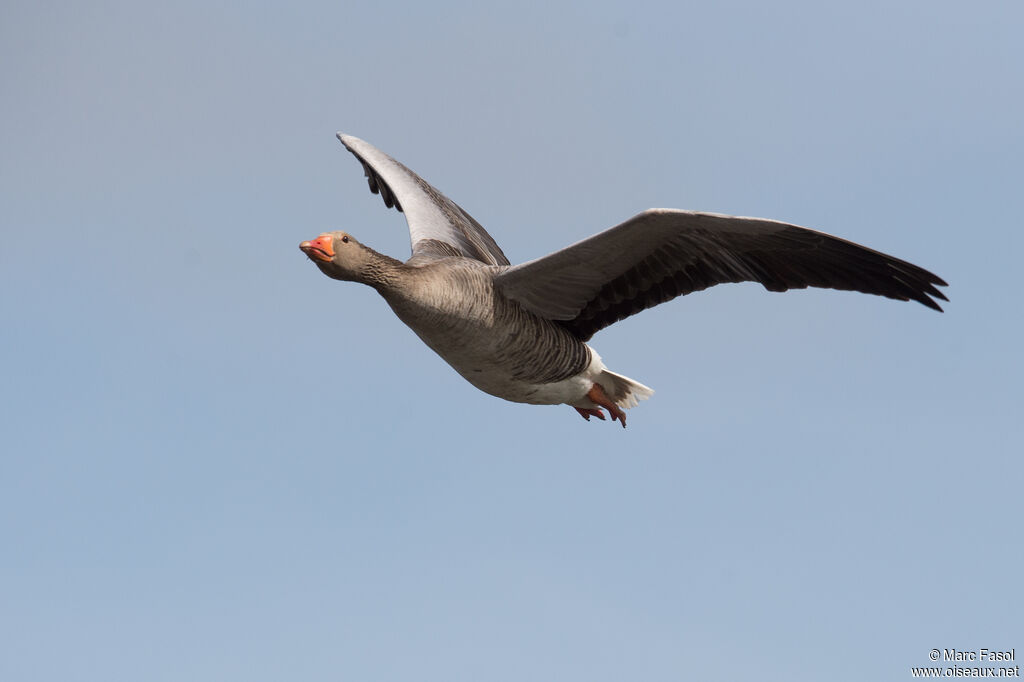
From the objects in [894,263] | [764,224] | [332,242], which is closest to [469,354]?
[332,242]

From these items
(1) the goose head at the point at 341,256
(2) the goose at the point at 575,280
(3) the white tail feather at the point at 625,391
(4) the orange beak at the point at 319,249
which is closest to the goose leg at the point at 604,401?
(3) the white tail feather at the point at 625,391

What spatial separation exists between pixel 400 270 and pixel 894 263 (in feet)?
15.4

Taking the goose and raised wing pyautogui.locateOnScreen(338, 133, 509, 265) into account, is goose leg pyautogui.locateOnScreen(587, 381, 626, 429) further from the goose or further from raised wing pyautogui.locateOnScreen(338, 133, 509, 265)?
raised wing pyautogui.locateOnScreen(338, 133, 509, 265)

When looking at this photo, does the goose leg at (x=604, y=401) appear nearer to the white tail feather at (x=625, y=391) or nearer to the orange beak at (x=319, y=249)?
the white tail feather at (x=625, y=391)

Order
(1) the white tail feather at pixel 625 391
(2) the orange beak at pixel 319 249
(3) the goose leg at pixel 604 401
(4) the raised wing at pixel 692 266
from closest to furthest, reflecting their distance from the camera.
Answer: (2) the orange beak at pixel 319 249 < (4) the raised wing at pixel 692 266 < (3) the goose leg at pixel 604 401 < (1) the white tail feather at pixel 625 391

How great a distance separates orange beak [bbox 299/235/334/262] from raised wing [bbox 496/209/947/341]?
72.5 inches

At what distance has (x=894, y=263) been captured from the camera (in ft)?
39.6

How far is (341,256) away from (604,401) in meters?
4.19

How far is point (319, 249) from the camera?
1188 centimetres

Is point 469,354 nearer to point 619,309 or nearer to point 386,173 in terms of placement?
point 619,309

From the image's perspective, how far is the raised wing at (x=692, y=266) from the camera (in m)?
12.1

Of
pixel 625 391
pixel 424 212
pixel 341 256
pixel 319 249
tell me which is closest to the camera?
pixel 319 249

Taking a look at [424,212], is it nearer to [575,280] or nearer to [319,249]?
[575,280]

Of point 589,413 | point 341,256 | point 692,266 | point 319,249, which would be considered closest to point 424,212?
point 589,413
